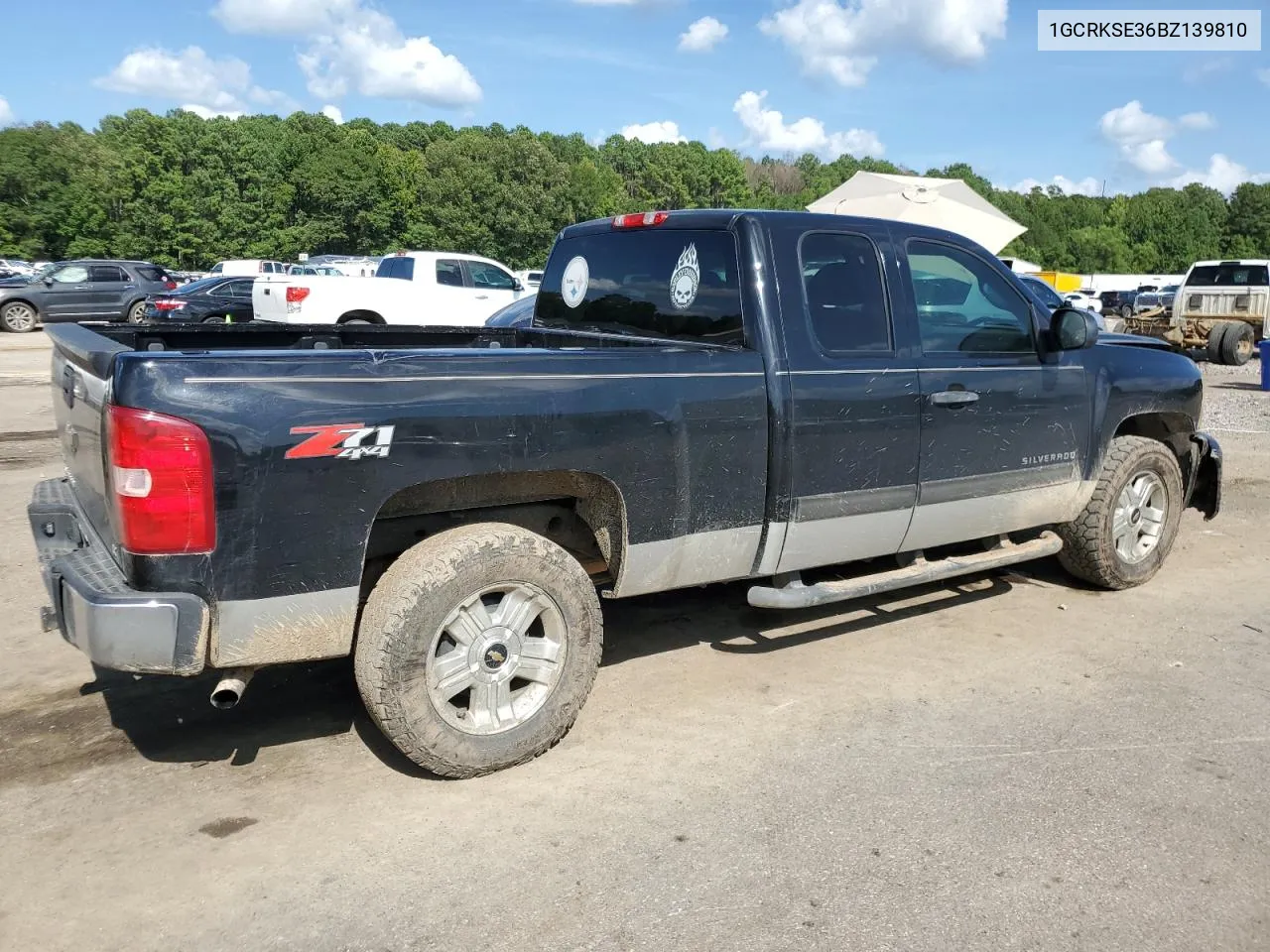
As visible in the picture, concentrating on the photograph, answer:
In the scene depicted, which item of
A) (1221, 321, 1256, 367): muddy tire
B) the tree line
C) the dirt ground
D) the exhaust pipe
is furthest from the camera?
the tree line

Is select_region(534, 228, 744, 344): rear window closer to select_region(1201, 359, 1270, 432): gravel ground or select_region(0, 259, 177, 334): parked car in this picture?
select_region(1201, 359, 1270, 432): gravel ground

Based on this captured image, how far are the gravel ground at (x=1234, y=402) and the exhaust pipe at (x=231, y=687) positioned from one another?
1205 centimetres

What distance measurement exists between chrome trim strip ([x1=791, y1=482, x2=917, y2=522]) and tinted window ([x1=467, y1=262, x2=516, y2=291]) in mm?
14260

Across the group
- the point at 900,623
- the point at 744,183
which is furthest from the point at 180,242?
the point at 900,623

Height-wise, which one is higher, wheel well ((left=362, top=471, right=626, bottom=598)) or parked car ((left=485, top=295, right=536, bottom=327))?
parked car ((left=485, top=295, right=536, bottom=327))

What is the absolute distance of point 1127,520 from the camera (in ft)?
18.8

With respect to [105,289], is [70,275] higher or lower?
higher

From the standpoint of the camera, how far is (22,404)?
41.5ft

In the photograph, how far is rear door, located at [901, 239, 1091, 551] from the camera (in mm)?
4609

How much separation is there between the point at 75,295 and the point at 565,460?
2500cm

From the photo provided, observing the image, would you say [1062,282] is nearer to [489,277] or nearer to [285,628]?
[489,277]

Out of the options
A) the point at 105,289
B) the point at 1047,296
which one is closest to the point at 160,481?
the point at 1047,296

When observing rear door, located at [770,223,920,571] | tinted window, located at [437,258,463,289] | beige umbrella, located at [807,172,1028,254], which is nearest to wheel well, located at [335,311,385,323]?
tinted window, located at [437,258,463,289]

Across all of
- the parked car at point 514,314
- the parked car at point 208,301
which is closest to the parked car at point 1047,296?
the parked car at point 514,314
